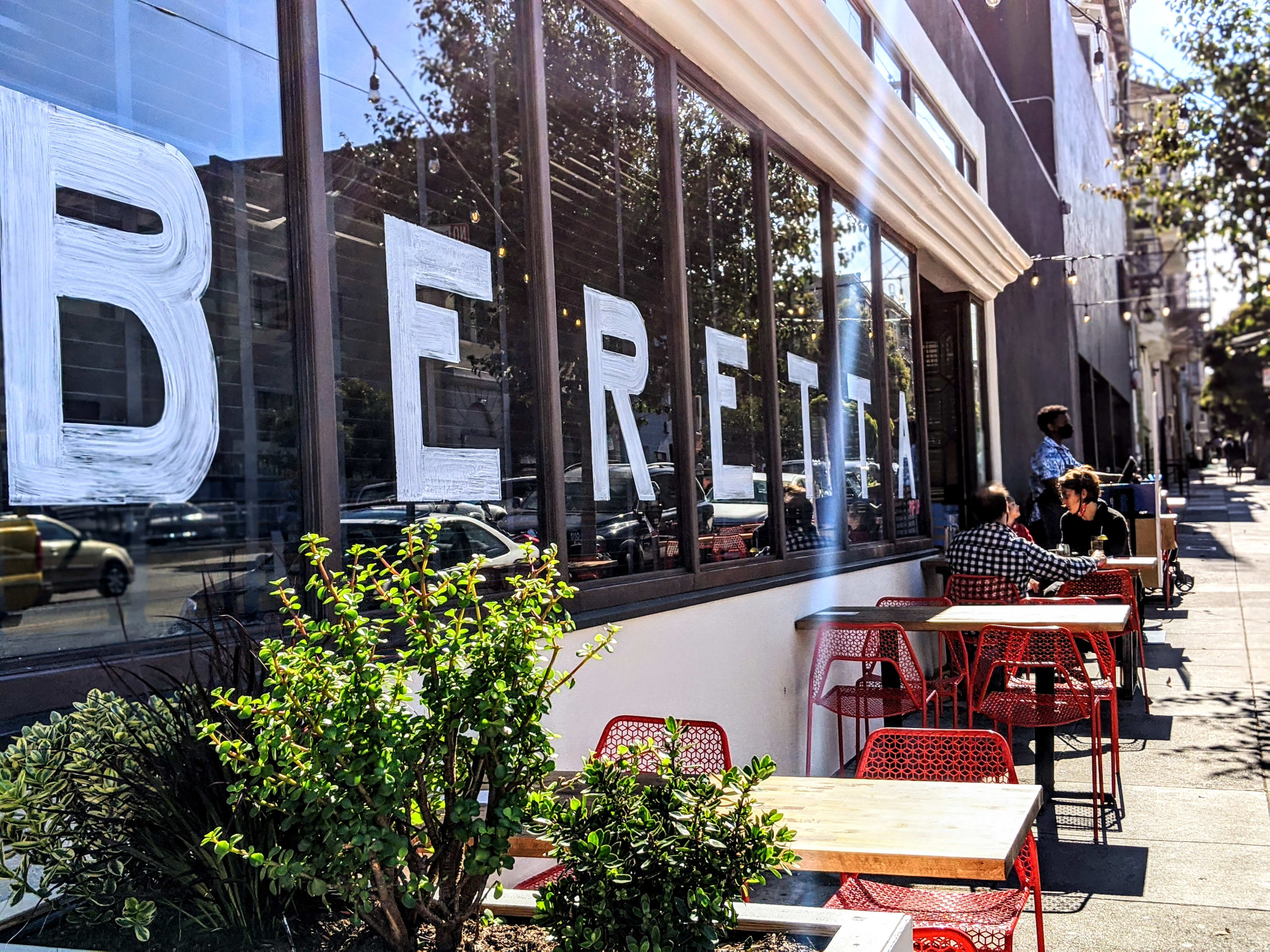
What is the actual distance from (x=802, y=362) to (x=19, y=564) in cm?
503

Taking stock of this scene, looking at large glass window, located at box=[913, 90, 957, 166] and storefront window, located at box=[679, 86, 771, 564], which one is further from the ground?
large glass window, located at box=[913, 90, 957, 166]

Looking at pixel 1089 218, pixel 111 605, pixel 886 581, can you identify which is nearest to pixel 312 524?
pixel 111 605

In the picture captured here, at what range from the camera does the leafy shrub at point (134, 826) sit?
219 cm

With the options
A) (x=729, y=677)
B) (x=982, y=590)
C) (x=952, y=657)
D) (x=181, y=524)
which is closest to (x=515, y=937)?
(x=181, y=524)

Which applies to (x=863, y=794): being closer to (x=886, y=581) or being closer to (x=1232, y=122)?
(x=886, y=581)

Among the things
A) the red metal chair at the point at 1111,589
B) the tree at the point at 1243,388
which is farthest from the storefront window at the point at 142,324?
the tree at the point at 1243,388

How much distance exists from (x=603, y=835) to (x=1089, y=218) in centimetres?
2318

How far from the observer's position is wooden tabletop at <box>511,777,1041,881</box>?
95.2 inches

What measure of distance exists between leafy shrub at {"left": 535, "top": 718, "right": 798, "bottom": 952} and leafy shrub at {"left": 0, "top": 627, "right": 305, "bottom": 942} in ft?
1.92

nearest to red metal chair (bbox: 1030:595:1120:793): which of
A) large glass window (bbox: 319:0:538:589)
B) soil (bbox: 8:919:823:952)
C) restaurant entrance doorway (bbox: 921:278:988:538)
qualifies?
large glass window (bbox: 319:0:538:589)

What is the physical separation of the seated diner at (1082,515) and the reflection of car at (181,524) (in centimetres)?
788

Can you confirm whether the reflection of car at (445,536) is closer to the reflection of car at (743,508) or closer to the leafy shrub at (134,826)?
the leafy shrub at (134,826)

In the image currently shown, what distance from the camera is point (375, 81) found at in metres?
3.56

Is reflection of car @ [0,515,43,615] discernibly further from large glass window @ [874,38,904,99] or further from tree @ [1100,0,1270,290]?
tree @ [1100,0,1270,290]
